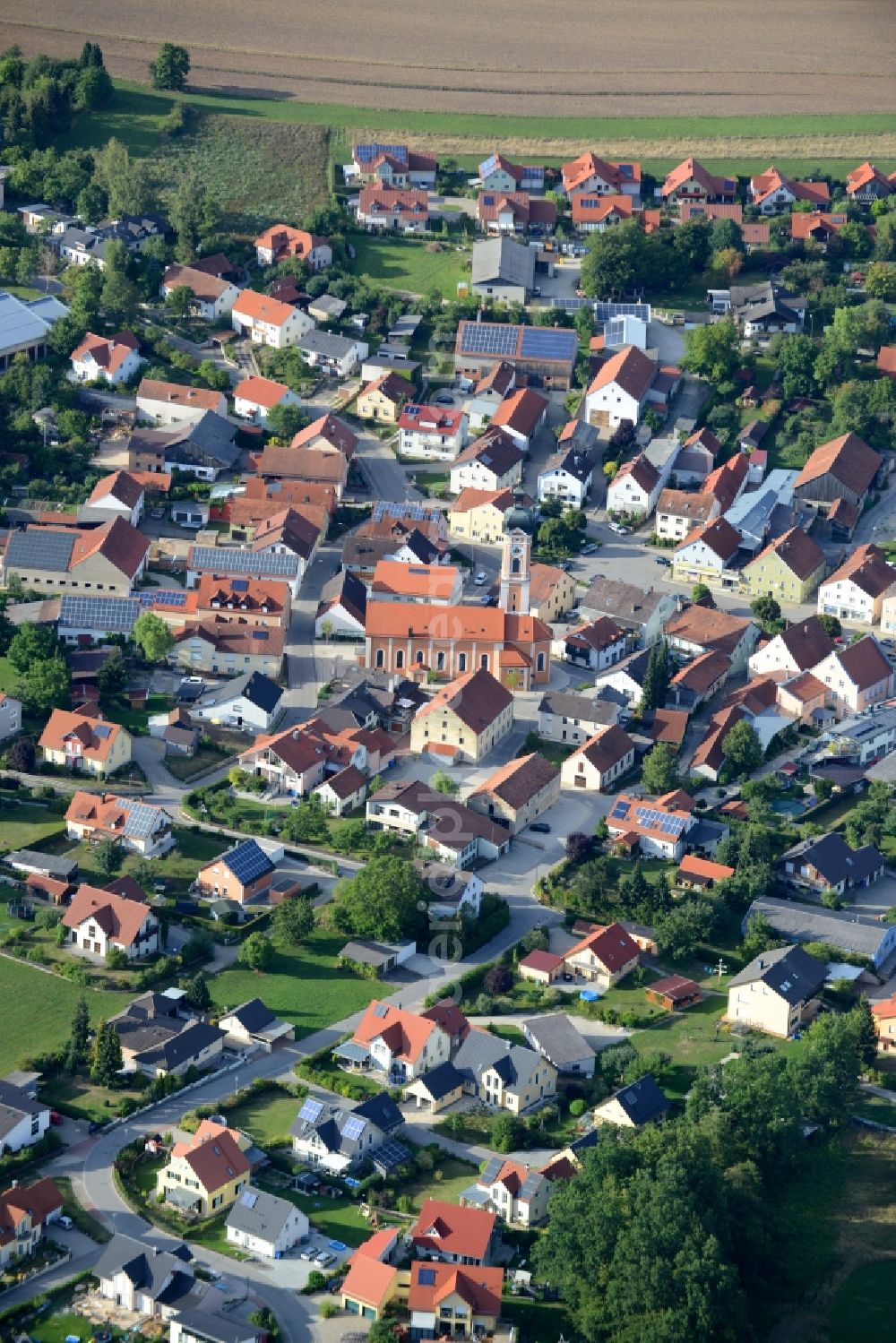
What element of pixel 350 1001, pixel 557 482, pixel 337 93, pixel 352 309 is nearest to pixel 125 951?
pixel 350 1001

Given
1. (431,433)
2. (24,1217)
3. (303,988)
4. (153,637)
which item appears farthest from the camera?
(431,433)

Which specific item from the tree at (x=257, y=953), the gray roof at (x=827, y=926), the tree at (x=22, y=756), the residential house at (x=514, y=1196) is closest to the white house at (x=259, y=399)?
the tree at (x=22, y=756)

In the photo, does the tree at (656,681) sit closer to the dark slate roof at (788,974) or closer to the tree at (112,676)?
the dark slate roof at (788,974)

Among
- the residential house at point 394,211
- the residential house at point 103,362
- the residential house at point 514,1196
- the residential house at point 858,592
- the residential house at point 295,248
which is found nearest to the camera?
the residential house at point 514,1196

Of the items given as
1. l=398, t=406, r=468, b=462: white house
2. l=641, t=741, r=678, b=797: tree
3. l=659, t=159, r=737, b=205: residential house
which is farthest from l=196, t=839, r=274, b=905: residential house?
l=659, t=159, r=737, b=205: residential house

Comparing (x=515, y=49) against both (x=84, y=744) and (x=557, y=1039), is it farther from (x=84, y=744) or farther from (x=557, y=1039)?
(x=557, y=1039)

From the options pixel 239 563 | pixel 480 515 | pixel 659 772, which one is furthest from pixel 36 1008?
pixel 480 515

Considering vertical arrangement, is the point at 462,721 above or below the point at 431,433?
below
